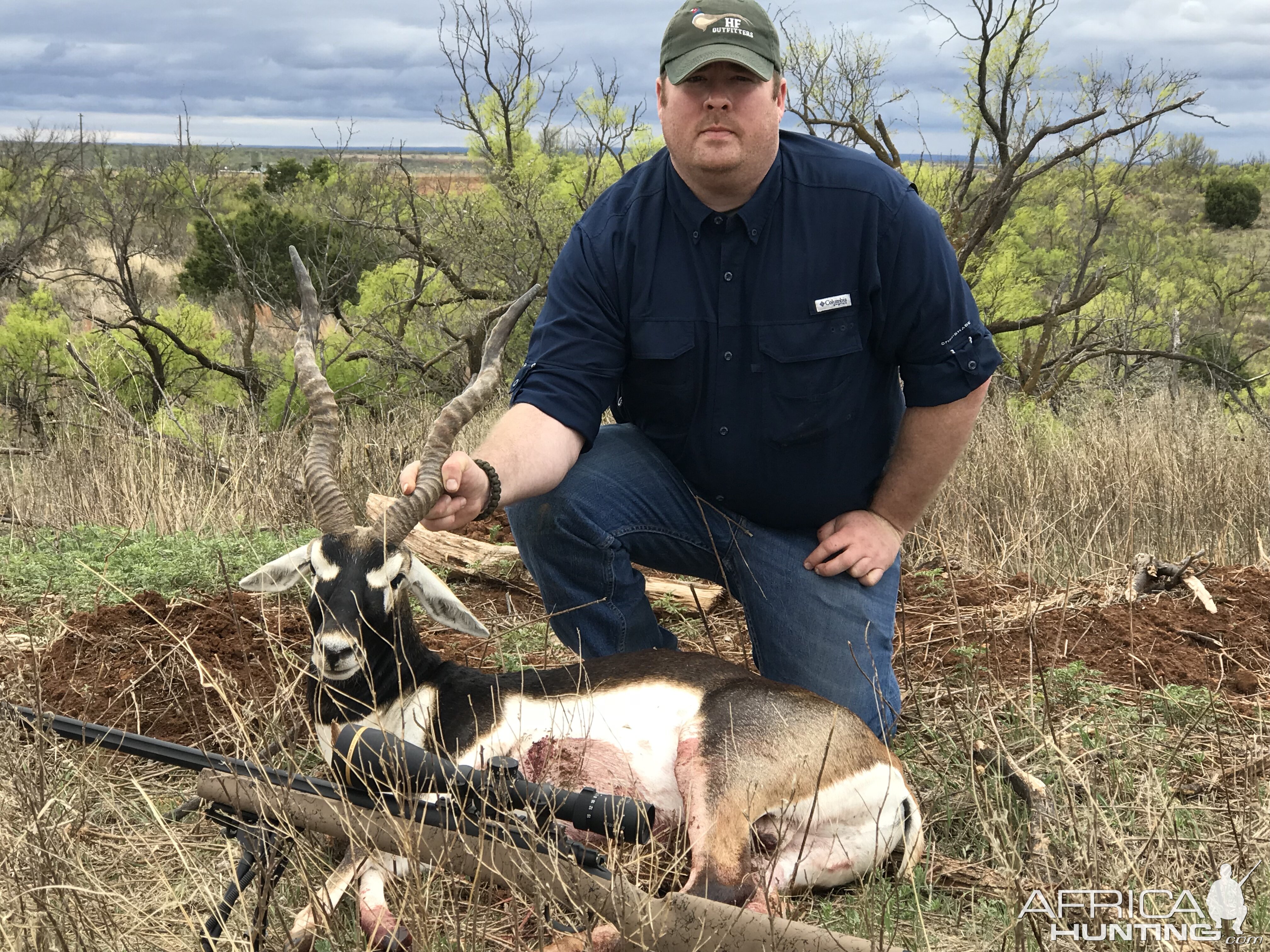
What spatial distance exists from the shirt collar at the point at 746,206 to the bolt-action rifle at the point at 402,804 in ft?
7.87

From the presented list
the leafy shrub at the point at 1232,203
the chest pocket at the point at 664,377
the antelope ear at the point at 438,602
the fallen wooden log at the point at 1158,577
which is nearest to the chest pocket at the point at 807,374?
the chest pocket at the point at 664,377

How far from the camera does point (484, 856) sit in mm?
2828

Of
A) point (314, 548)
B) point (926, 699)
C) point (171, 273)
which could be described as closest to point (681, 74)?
point (314, 548)

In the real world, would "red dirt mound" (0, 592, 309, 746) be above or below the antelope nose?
below

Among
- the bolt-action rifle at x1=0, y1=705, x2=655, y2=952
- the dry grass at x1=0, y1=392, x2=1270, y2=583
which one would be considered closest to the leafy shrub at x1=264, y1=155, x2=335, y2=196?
the dry grass at x1=0, y1=392, x2=1270, y2=583

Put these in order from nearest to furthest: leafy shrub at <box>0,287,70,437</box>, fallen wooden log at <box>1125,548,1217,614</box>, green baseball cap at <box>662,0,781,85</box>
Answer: green baseball cap at <box>662,0,781,85</box>, fallen wooden log at <box>1125,548,1217,614</box>, leafy shrub at <box>0,287,70,437</box>

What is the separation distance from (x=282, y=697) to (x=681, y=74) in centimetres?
280

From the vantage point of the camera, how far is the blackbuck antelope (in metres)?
3.29

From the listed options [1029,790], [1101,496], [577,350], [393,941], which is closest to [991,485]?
[1101,496]

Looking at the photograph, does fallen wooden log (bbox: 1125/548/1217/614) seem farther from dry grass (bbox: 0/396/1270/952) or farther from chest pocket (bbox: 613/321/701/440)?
chest pocket (bbox: 613/321/701/440)

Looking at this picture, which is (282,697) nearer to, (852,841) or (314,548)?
(314,548)

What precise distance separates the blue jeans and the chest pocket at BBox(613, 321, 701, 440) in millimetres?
164

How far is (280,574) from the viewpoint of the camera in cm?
403

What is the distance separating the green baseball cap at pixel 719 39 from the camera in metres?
4.21
